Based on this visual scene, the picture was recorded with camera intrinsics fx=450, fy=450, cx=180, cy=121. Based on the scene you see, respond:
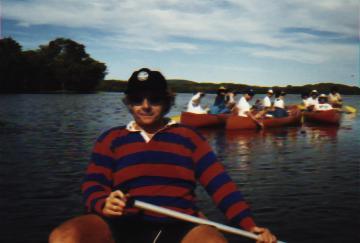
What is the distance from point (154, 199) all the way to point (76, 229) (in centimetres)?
65

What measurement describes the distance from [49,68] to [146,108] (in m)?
116

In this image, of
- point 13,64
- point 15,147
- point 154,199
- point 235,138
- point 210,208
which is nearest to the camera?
point 154,199

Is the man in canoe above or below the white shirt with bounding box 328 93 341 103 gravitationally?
below

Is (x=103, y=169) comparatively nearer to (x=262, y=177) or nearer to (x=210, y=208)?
(x=210, y=208)

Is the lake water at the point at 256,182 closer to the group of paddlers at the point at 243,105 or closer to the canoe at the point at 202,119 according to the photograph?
the canoe at the point at 202,119

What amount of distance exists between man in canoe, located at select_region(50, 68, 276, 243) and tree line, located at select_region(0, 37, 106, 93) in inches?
3799

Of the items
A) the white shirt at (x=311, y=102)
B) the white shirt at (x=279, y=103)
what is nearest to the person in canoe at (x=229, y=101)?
the white shirt at (x=279, y=103)

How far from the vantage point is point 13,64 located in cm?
9700

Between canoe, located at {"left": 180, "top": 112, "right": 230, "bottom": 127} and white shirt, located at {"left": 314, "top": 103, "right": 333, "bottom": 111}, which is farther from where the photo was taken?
white shirt, located at {"left": 314, "top": 103, "right": 333, "bottom": 111}

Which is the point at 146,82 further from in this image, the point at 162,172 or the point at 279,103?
the point at 279,103

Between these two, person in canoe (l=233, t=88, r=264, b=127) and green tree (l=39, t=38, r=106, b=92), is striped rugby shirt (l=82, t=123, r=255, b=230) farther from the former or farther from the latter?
green tree (l=39, t=38, r=106, b=92)

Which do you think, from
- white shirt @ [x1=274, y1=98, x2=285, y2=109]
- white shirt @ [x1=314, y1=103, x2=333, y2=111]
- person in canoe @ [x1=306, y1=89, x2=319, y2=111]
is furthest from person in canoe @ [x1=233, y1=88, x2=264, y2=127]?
person in canoe @ [x1=306, y1=89, x2=319, y2=111]

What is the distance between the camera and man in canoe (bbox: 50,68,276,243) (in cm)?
331

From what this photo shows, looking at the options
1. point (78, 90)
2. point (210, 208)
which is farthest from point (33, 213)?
point (78, 90)
